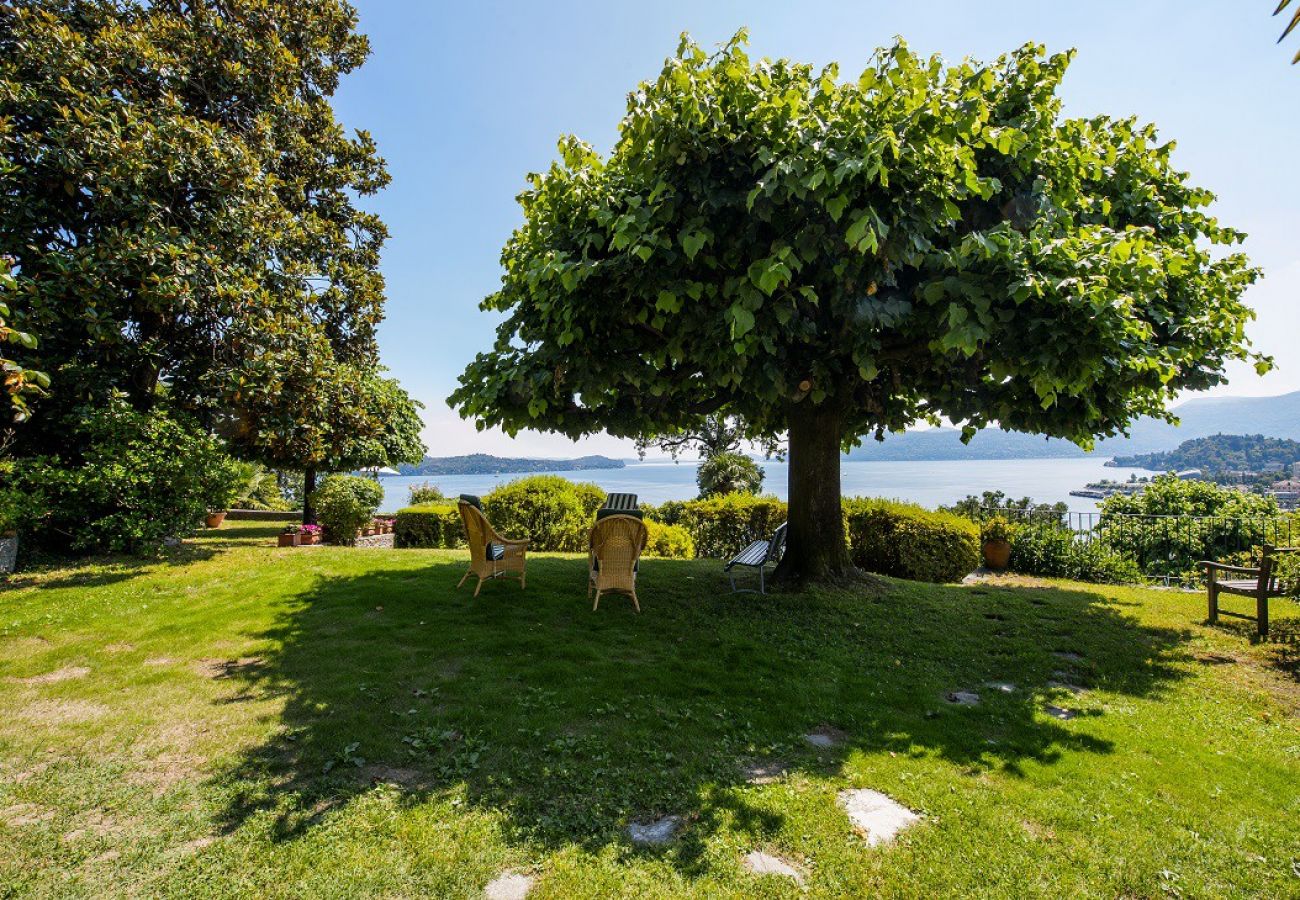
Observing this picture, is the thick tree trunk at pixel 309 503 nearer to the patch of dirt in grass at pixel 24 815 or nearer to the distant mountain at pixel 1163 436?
the patch of dirt in grass at pixel 24 815

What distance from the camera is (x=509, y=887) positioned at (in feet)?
8.42

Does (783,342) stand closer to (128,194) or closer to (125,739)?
(125,739)

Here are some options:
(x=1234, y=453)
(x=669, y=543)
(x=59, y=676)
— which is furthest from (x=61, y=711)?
(x=1234, y=453)

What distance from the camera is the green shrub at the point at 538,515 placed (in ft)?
44.3

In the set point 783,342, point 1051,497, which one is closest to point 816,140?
point 783,342

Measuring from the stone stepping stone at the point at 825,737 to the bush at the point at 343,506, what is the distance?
45.0 feet

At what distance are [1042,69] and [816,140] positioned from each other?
4.00 m

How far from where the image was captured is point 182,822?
299 cm

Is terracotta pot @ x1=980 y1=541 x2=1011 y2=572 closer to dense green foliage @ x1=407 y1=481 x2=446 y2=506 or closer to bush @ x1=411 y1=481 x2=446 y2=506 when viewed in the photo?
bush @ x1=411 y1=481 x2=446 y2=506

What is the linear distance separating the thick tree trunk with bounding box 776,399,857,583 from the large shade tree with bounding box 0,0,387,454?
33.9 feet

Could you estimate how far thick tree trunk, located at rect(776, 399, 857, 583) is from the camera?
8.38 metres

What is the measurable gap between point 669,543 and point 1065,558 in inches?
336

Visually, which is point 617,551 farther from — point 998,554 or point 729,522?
point 998,554

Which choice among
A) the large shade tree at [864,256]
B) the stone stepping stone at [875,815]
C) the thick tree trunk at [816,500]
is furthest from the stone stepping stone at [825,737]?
the thick tree trunk at [816,500]
